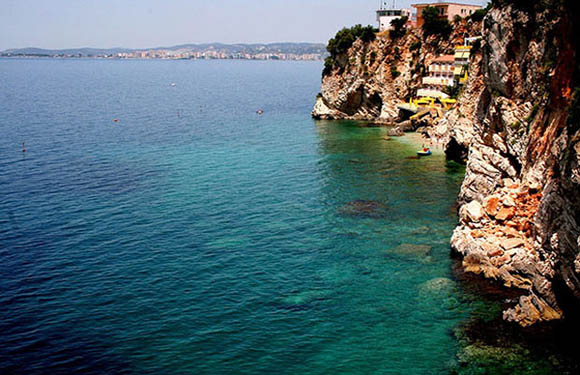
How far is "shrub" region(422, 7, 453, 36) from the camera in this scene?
11631cm

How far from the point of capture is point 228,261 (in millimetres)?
48531

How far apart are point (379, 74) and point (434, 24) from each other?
15622 millimetres

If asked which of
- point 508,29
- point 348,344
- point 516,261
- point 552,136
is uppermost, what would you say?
point 508,29

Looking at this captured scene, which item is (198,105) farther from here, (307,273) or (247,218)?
(307,273)

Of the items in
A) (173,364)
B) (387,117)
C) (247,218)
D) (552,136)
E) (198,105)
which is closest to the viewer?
(173,364)

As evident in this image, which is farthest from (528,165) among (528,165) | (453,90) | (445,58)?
(445,58)

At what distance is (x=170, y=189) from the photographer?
70.8 meters

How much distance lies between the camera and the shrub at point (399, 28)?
124 metres

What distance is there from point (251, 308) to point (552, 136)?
2514 cm

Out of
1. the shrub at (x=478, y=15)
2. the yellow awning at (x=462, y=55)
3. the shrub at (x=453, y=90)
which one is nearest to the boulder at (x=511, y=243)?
the shrub at (x=453, y=90)

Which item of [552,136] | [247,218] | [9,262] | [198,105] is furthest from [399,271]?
[198,105]

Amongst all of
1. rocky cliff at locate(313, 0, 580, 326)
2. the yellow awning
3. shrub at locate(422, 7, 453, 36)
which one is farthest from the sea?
shrub at locate(422, 7, 453, 36)

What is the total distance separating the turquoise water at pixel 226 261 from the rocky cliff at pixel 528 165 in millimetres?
4654

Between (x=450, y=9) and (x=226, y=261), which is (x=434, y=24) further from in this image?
(x=226, y=261)
